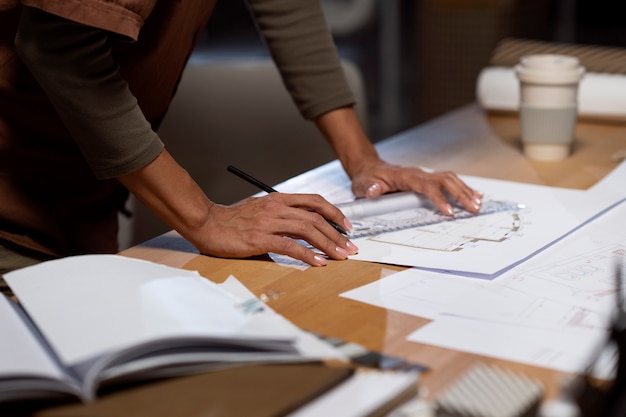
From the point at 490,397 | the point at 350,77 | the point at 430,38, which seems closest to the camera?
the point at 490,397

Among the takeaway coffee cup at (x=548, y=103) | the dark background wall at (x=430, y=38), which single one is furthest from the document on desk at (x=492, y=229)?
the dark background wall at (x=430, y=38)

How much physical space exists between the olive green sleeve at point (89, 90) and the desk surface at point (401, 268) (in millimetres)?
147

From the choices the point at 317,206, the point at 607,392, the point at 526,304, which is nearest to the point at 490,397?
the point at 607,392

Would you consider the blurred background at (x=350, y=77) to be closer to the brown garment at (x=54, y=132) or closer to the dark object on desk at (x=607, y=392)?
the brown garment at (x=54, y=132)

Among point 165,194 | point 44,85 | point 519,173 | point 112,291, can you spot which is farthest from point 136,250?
point 519,173

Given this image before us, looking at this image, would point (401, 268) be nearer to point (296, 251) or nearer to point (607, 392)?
point (296, 251)

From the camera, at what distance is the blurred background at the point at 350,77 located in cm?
182

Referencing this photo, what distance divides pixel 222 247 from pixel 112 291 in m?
0.28

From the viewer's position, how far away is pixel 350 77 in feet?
6.03

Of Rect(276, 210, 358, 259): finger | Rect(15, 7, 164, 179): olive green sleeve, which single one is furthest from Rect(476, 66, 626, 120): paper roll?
Rect(15, 7, 164, 179): olive green sleeve

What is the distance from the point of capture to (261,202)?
1.08m

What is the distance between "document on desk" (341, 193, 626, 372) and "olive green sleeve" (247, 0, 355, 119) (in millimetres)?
520

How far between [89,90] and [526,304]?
1.74ft

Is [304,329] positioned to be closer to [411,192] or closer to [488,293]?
[488,293]
